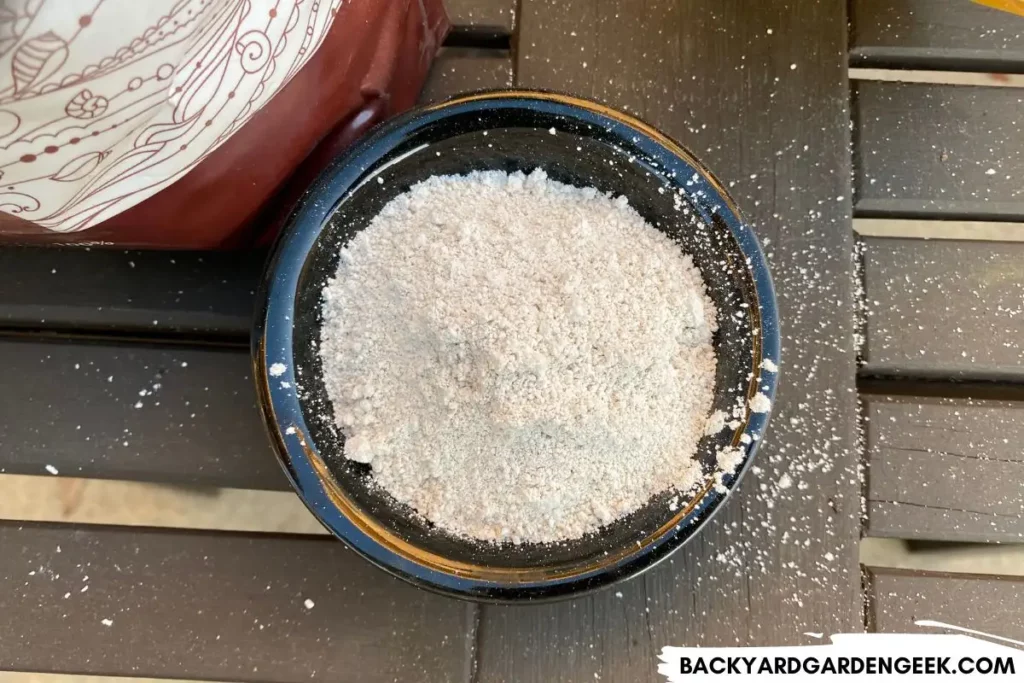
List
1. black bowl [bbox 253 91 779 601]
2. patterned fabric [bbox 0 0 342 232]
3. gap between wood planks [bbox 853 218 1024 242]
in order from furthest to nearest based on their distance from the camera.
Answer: gap between wood planks [bbox 853 218 1024 242], black bowl [bbox 253 91 779 601], patterned fabric [bbox 0 0 342 232]

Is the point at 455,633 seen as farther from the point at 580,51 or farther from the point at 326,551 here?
the point at 580,51

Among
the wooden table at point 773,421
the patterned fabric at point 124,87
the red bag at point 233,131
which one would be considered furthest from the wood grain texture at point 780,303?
the patterned fabric at point 124,87

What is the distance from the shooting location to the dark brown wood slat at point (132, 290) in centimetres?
50

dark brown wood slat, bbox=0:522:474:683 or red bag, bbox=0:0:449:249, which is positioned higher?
red bag, bbox=0:0:449:249

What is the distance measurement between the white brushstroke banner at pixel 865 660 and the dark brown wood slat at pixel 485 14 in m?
0.43

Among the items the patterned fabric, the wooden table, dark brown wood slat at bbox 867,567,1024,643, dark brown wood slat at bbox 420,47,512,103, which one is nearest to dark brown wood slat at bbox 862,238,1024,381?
the wooden table

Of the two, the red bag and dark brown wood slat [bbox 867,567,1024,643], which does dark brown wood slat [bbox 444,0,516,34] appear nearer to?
the red bag

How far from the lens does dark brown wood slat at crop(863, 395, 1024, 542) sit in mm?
497

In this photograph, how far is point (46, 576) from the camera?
493 millimetres

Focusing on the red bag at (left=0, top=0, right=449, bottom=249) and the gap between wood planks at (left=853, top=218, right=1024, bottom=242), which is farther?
the gap between wood planks at (left=853, top=218, right=1024, bottom=242)

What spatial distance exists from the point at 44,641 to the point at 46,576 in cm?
4

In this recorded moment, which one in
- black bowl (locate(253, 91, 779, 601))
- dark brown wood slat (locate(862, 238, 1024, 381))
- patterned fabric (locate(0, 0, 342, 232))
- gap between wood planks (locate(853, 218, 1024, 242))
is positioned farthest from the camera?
gap between wood planks (locate(853, 218, 1024, 242))

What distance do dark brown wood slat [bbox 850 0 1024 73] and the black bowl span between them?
225mm

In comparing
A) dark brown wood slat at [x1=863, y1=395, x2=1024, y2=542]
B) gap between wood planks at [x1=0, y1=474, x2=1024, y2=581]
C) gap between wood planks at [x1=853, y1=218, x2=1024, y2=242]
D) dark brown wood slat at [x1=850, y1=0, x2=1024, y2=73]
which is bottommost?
gap between wood planks at [x1=0, y1=474, x2=1024, y2=581]
